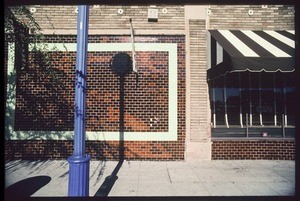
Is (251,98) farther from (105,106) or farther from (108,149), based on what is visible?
(108,149)

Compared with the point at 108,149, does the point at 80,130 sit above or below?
above

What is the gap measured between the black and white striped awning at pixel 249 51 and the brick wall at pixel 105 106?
45.6 inches

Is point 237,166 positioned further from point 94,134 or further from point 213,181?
point 94,134

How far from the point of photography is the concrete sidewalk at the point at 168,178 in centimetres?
522

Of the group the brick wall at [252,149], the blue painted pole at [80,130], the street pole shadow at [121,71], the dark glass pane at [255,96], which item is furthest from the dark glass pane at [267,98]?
the blue painted pole at [80,130]

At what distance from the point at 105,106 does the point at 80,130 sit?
13.4ft

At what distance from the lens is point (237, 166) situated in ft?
23.4

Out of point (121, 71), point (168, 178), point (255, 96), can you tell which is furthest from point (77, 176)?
point (255, 96)

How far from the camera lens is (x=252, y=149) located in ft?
25.4

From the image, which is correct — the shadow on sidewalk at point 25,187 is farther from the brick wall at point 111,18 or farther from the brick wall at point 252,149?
the brick wall at point 252,149

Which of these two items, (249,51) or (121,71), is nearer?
(249,51)

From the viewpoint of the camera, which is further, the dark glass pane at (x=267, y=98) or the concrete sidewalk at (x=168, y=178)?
the dark glass pane at (x=267, y=98)

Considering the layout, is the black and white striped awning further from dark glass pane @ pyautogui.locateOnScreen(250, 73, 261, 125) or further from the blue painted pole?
the blue painted pole
